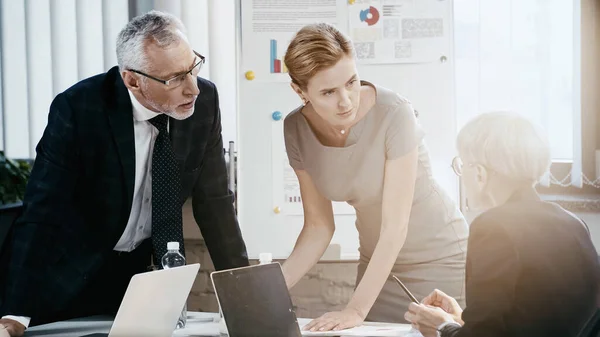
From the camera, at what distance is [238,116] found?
9.64ft

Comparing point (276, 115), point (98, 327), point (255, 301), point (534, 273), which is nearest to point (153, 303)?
point (255, 301)

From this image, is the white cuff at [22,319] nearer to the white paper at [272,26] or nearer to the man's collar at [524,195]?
the man's collar at [524,195]

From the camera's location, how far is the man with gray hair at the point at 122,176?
1915 mm

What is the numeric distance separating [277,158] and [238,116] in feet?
0.78

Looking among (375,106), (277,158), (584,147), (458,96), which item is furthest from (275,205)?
(584,147)

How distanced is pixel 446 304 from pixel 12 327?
3.26ft

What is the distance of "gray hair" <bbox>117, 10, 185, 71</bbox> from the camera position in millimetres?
1909

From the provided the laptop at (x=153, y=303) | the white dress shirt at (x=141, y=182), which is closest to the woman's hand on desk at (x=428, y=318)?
the laptop at (x=153, y=303)

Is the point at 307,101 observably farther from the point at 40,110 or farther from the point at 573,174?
the point at 40,110

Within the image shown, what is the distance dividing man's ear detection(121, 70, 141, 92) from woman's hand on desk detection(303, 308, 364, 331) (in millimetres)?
820

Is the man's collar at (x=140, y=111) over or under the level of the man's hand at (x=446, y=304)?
over

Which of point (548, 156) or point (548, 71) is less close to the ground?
point (548, 71)

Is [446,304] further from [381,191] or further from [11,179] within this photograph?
[11,179]

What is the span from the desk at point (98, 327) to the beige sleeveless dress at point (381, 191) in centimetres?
48
